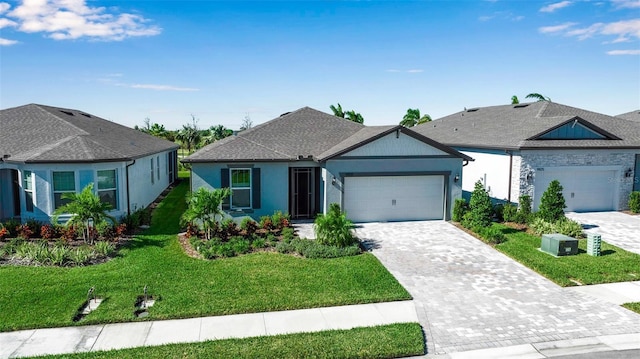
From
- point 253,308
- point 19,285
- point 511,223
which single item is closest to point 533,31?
point 511,223

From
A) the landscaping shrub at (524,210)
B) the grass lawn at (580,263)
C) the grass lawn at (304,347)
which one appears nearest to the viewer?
the grass lawn at (304,347)

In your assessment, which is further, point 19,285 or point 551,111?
point 551,111

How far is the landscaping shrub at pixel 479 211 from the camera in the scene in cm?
1652

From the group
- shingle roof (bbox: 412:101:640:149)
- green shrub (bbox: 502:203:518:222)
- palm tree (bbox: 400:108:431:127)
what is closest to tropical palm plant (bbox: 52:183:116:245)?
green shrub (bbox: 502:203:518:222)

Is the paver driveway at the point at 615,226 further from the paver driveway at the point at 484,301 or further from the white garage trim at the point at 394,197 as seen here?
the white garage trim at the point at 394,197

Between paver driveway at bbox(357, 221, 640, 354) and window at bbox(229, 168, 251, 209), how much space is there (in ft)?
18.0

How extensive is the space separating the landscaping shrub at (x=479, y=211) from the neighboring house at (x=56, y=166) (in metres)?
13.5

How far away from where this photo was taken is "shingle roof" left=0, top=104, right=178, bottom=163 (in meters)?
15.4

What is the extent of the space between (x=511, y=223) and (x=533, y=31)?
9533mm

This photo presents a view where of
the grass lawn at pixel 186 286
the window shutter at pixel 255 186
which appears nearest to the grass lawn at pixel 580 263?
the grass lawn at pixel 186 286

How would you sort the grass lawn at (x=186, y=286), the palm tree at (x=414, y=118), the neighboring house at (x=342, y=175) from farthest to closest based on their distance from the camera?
the palm tree at (x=414, y=118)
the neighboring house at (x=342, y=175)
the grass lawn at (x=186, y=286)

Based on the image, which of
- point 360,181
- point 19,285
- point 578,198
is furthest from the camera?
point 578,198

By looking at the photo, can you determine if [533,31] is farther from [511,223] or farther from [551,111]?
[511,223]

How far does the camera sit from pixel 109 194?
639 inches
